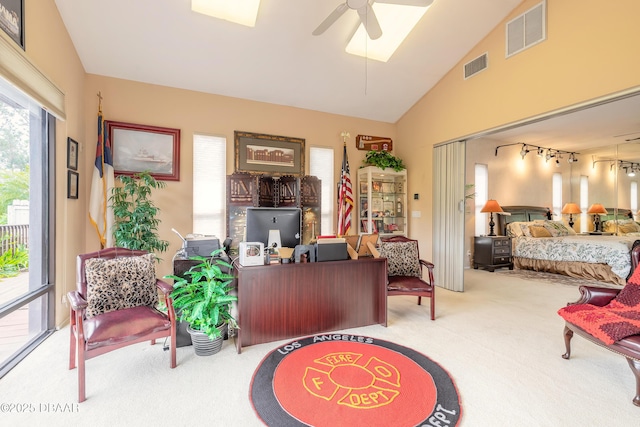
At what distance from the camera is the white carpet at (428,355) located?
1794 mm

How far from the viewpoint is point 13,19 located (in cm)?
230

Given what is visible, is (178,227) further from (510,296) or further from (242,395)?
(510,296)

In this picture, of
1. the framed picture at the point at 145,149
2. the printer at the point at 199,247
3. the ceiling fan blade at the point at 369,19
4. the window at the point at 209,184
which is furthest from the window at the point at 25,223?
the ceiling fan blade at the point at 369,19

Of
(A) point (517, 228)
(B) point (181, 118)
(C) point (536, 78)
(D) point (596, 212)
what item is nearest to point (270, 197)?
(B) point (181, 118)

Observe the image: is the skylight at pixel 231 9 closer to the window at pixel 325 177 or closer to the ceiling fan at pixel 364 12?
the ceiling fan at pixel 364 12

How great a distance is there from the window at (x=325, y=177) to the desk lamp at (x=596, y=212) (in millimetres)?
6917

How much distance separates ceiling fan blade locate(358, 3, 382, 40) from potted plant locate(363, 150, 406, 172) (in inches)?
100

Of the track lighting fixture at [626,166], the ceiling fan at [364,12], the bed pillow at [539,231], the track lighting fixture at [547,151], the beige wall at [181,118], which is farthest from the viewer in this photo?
the track lighting fixture at [547,151]

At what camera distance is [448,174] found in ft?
16.0

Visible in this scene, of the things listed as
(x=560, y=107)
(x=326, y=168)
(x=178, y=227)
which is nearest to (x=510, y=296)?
(x=560, y=107)

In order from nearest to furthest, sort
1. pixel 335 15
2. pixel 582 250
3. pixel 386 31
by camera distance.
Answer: pixel 335 15, pixel 386 31, pixel 582 250

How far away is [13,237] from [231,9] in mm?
3265

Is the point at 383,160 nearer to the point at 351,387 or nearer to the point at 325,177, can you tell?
the point at 325,177

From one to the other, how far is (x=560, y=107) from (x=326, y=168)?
3.42 meters
